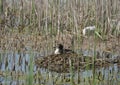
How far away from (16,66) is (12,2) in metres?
3.92

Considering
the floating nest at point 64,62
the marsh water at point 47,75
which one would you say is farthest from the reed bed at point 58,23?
the marsh water at point 47,75

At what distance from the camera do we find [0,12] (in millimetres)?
9312

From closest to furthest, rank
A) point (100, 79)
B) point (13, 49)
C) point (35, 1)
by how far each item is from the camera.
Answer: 1. point (100, 79)
2. point (13, 49)
3. point (35, 1)

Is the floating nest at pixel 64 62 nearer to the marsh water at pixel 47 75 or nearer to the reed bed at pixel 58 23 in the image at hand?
the marsh water at pixel 47 75

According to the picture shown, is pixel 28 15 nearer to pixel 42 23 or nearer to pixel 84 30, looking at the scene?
pixel 42 23

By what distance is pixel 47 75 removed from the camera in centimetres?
584

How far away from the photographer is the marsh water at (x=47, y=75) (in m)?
5.36

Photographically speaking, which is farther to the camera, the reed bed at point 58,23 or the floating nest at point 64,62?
the reed bed at point 58,23

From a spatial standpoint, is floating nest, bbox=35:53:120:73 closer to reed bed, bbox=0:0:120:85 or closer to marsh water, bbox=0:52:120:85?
marsh water, bbox=0:52:120:85

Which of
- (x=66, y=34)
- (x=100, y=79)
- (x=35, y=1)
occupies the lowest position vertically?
(x=100, y=79)

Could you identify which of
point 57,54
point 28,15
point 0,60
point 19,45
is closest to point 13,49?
point 19,45

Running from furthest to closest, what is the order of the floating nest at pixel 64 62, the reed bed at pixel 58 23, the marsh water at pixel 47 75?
the reed bed at pixel 58 23 < the floating nest at pixel 64 62 < the marsh water at pixel 47 75

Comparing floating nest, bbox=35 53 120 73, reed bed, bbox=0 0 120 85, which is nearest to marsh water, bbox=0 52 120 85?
floating nest, bbox=35 53 120 73

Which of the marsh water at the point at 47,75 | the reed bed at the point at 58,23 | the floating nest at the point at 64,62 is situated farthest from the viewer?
the reed bed at the point at 58,23
